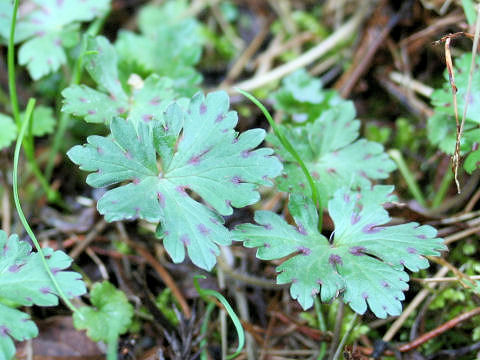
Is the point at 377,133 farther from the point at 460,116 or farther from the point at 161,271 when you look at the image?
the point at 161,271

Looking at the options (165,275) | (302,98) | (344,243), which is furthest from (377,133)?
(165,275)

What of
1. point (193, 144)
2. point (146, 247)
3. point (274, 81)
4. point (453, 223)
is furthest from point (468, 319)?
point (274, 81)

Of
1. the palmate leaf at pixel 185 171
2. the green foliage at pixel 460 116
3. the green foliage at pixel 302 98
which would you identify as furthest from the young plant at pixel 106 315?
the green foliage at pixel 460 116

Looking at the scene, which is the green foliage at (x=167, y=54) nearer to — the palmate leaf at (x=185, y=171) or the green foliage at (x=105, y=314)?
the palmate leaf at (x=185, y=171)

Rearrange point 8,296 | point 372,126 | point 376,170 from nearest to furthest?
point 8,296 → point 376,170 → point 372,126

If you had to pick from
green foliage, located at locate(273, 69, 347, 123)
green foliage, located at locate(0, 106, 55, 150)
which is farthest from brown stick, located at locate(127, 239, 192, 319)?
green foliage, located at locate(273, 69, 347, 123)

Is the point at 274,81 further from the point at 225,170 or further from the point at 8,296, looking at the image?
the point at 8,296

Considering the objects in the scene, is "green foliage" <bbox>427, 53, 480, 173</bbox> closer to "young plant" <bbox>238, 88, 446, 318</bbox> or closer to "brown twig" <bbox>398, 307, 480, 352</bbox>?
"young plant" <bbox>238, 88, 446, 318</bbox>
